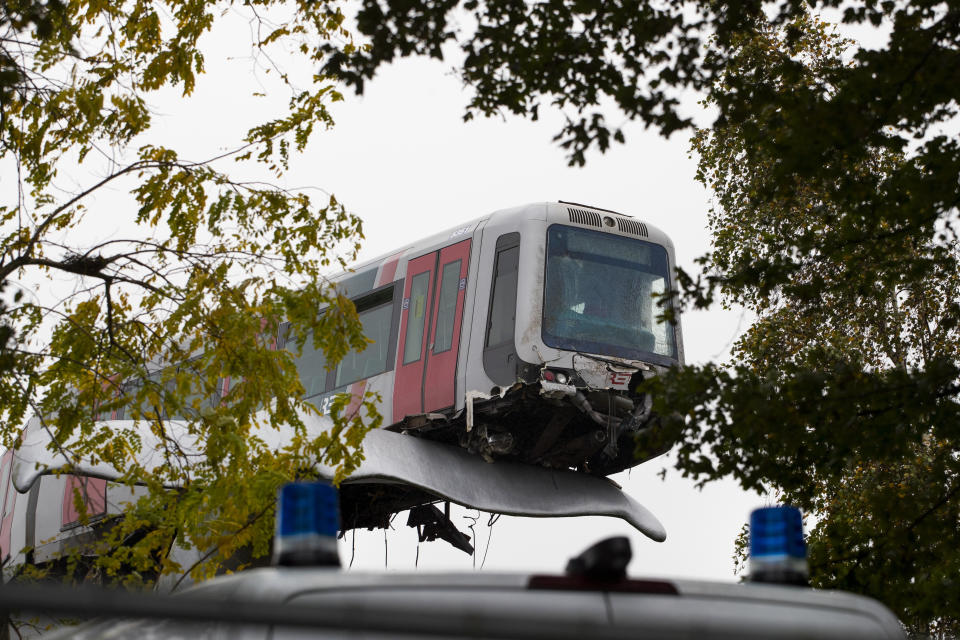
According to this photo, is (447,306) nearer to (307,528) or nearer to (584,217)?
(584,217)

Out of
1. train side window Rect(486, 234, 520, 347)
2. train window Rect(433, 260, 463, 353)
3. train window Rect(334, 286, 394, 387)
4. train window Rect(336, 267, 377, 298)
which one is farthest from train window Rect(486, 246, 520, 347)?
train window Rect(336, 267, 377, 298)

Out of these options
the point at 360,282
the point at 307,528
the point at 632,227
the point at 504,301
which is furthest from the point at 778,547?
the point at 360,282

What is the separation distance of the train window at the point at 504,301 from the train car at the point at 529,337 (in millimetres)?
14

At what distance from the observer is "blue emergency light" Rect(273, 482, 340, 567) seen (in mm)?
2107

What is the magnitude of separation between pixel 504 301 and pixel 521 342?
55cm

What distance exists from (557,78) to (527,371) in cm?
720

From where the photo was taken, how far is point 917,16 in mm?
7957

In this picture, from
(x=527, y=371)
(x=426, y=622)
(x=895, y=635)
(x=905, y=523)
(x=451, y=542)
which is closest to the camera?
(x=426, y=622)

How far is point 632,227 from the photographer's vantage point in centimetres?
1625

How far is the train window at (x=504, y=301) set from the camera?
15.2 m

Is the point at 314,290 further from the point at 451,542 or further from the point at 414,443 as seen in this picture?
the point at 451,542

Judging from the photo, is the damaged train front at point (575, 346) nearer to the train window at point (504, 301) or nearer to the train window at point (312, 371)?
the train window at point (504, 301)

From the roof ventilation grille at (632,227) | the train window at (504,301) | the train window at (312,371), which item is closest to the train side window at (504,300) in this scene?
the train window at (504,301)

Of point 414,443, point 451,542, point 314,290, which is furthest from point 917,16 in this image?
point 451,542
